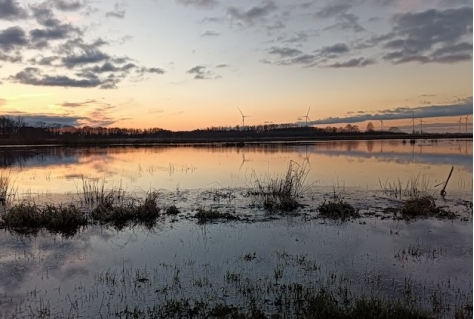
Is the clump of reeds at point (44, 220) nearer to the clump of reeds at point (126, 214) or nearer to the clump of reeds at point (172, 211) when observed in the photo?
the clump of reeds at point (126, 214)

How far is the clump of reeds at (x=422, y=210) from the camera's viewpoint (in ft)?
51.2

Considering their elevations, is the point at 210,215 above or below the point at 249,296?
above

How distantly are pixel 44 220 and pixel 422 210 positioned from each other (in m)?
15.0

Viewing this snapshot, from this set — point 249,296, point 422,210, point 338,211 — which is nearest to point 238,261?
point 249,296

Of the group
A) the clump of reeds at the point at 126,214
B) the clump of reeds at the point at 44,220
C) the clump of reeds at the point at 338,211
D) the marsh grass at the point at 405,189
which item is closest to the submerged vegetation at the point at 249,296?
the clump of reeds at the point at 44,220

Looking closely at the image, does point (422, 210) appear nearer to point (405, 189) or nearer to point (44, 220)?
point (405, 189)

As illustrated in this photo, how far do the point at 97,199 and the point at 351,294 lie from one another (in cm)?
1336

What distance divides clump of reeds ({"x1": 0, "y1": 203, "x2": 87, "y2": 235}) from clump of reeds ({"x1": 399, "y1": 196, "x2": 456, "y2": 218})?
12936 mm

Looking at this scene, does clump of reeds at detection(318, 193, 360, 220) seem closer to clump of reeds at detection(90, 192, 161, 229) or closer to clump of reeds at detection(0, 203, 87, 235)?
clump of reeds at detection(90, 192, 161, 229)

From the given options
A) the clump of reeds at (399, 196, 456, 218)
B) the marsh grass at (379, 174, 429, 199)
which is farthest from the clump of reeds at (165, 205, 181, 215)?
the marsh grass at (379, 174, 429, 199)

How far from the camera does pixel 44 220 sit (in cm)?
1433

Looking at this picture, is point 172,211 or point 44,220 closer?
point 44,220

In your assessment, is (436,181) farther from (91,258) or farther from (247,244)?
(91,258)

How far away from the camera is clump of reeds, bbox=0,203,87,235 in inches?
551
